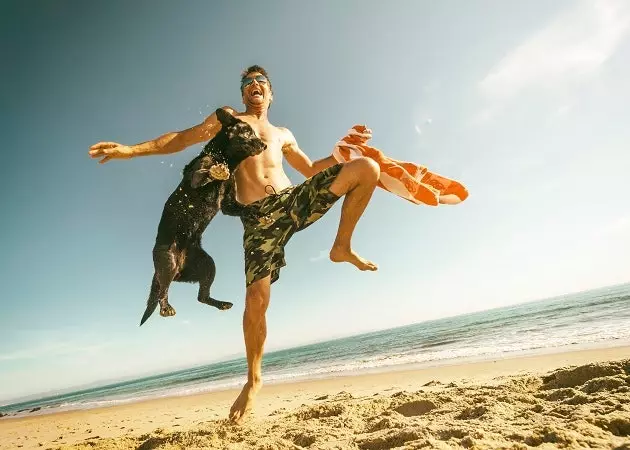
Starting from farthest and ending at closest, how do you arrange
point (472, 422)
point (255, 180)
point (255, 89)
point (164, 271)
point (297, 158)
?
1. point (297, 158)
2. point (255, 89)
3. point (255, 180)
4. point (164, 271)
5. point (472, 422)

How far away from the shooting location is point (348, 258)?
2904 millimetres

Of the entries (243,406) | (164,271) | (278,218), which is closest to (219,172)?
(278,218)

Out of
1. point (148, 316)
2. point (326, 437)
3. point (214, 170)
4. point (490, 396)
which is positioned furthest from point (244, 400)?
point (490, 396)

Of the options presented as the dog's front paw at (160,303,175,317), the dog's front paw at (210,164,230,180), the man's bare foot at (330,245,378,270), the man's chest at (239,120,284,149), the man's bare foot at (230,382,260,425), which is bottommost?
the man's bare foot at (230,382,260,425)

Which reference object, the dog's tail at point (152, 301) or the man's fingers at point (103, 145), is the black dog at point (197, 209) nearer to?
the dog's tail at point (152, 301)

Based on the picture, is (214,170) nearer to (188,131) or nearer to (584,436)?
(188,131)

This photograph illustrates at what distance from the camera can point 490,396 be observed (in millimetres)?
2842

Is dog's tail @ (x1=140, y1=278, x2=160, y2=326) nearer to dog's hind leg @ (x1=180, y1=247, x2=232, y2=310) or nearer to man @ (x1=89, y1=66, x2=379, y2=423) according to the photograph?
dog's hind leg @ (x1=180, y1=247, x2=232, y2=310)

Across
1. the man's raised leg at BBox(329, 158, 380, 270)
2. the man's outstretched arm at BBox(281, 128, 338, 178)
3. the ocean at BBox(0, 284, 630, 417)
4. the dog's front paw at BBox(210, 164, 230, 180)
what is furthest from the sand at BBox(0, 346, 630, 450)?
the ocean at BBox(0, 284, 630, 417)

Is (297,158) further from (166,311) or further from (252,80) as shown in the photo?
(166,311)

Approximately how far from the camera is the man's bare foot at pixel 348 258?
2867 millimetres

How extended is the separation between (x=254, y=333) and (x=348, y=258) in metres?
0.98

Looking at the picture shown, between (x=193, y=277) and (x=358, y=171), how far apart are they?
1.63 m

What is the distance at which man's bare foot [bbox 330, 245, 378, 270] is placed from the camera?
2867mm
